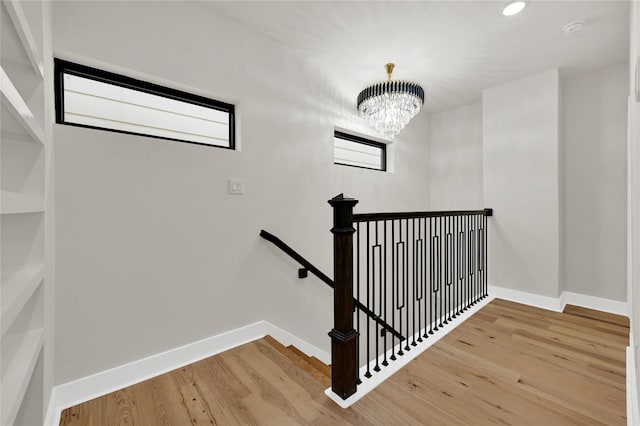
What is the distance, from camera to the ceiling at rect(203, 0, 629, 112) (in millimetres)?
2037

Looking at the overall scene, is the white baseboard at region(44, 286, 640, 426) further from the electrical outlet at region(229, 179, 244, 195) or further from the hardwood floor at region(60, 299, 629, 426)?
the electrical outlet at region(229, 179, 244, 195)

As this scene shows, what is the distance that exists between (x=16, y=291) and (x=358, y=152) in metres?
3.24

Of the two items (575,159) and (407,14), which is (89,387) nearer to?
(407,14)

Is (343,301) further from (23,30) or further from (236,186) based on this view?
(23,30)

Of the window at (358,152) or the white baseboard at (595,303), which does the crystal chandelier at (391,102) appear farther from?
the white baseboard at (595,303)

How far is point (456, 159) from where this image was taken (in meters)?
4.13

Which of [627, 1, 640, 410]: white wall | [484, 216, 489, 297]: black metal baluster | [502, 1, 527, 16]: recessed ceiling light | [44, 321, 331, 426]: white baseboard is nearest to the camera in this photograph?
[627, 1, 640, 410]: white wall

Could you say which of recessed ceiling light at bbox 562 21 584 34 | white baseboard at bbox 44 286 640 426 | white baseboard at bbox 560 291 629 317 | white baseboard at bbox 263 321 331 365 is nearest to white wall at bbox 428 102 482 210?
white baseboard at bbox 560 291 629 317

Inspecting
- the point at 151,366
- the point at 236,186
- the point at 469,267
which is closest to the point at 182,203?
the point at 236,186

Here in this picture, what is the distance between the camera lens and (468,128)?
13.1 feet

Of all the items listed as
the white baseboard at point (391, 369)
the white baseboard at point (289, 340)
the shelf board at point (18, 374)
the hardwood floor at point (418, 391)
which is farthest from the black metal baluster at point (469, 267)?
the shelf board at point (18, 374)

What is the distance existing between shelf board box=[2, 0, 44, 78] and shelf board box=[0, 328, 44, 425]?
97cm

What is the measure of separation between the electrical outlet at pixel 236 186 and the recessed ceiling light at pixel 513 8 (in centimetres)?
233

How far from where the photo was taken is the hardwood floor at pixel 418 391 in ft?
4.40
